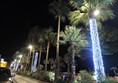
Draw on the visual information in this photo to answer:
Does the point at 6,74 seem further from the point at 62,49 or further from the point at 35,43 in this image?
the point at 62,49

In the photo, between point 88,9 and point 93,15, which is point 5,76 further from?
point 88,9

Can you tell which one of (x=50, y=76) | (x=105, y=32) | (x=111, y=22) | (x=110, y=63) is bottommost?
(x=50, y=76)

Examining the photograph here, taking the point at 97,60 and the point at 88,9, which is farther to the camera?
the point at 88,9

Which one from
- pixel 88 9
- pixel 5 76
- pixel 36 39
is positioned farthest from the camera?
pixel 36 39

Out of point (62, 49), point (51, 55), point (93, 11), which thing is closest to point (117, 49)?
point (93, 11)

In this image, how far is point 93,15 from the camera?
19.8 meters

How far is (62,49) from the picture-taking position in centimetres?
8575

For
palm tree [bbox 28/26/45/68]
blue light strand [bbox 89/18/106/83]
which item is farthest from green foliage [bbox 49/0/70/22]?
palm tree [bbox 28/26/45/68]

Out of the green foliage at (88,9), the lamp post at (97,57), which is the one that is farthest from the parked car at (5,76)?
the green foliage at (88,9)

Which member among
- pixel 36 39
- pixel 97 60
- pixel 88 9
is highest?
pixel 36 39

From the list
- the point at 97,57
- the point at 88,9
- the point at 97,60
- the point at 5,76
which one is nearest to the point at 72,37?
the point at 88,9

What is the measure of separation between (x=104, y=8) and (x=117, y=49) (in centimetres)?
1973

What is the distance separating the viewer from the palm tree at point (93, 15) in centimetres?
1754

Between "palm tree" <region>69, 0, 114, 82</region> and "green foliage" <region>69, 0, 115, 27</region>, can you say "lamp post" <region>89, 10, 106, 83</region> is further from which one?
"green foliage" <region>69, 0, 115, 27</region>
